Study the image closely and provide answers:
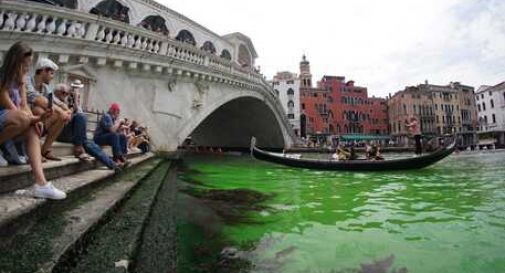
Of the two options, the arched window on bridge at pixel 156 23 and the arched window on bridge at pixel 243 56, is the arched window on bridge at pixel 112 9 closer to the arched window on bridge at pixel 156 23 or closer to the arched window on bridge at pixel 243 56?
the arched window on bridge at pixel 156 23

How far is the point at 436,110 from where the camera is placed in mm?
39844

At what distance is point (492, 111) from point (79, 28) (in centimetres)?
4519

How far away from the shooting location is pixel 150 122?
8.30m

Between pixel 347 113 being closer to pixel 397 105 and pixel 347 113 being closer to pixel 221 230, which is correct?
pixel 397 105

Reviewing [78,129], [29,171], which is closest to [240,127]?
[78,129]

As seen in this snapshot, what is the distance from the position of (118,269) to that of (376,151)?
9770mm

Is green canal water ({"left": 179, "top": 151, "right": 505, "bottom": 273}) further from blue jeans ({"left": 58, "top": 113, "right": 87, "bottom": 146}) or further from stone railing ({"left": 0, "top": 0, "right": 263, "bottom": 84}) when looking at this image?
stone railing ({"left": 0, "top": 0, "right": 263, "bottom": 84})

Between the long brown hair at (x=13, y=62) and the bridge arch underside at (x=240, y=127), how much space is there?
12555 mm

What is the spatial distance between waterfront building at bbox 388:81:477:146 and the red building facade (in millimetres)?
2048

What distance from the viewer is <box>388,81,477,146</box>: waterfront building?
39031 mm

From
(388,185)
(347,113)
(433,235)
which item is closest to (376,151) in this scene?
(388,185)

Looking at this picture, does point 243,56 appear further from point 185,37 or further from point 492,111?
point 492,111

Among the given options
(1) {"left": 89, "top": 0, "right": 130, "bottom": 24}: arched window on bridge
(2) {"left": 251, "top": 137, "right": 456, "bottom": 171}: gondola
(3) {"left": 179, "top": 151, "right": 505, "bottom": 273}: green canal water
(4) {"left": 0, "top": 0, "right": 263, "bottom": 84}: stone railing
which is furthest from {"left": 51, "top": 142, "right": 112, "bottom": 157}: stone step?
(1) {"left": 89, "top": 0, "right": 130, "bottom": 24}: arched window on bridge

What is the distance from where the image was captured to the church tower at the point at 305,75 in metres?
42.2
